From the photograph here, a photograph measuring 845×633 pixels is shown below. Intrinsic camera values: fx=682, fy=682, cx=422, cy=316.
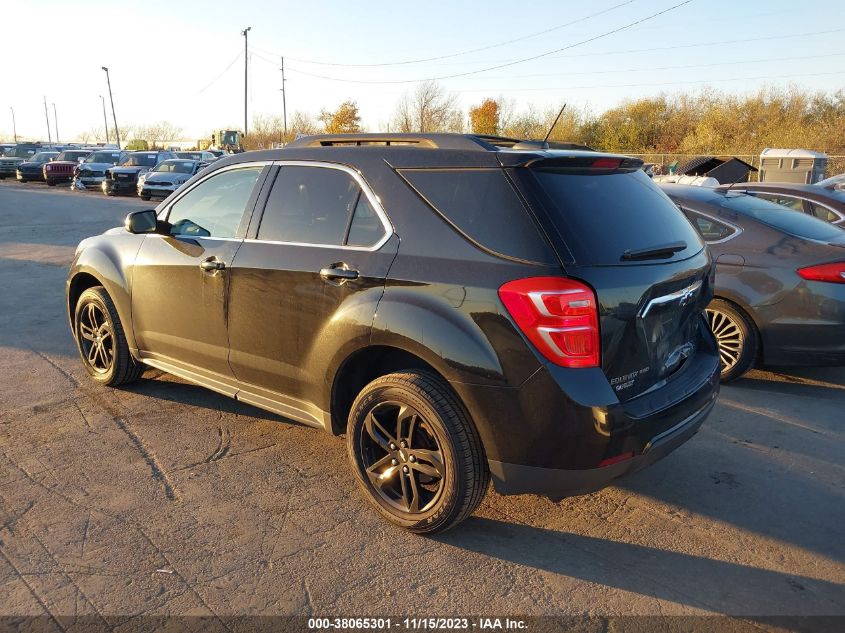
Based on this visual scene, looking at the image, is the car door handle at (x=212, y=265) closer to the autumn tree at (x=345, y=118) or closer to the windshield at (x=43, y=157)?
the windshield at (x=43, y=157)

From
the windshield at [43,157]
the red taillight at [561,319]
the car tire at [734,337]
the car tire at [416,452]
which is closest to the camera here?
the red taillight at [561,319]

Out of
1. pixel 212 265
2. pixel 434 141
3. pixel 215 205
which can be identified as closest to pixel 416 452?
pixel 434 141

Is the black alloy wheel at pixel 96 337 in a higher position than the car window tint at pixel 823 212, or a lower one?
lower

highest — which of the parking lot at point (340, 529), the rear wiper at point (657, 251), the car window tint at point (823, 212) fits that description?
the rear wiper at point (657, 251)

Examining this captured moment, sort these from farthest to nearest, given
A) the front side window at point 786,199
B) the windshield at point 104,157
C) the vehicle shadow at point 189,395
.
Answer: the windshield at point 104,157 → the front side window at point 786,199 → the vehicle shadow at point 189,395

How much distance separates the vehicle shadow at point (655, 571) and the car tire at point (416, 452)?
223mm

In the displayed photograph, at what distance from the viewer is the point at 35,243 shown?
524 inches

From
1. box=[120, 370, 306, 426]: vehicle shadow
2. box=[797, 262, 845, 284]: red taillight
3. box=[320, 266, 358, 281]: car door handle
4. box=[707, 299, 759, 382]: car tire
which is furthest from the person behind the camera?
box=[707, 299, 759, 382]: car tire

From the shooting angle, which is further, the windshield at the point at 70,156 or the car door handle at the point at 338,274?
the windshield at the point at 70,156

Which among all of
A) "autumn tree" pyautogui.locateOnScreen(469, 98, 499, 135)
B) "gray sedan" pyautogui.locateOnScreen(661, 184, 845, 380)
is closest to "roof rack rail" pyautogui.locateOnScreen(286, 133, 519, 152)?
"gray sedan" pyautogui.locateOnScreen(661, 184, 845, 380)

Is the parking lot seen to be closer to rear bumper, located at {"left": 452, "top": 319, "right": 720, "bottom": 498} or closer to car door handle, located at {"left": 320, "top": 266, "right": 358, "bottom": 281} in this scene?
rear bumper, located at {"left": 452, "top": 319, "right": 720, "bottom": 498}

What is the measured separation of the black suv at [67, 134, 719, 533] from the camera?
2.80 metres

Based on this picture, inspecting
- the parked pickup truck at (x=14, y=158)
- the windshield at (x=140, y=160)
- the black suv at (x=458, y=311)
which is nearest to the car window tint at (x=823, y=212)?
the black suv at (x=458, y=311)

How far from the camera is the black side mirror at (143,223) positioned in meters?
4.38
